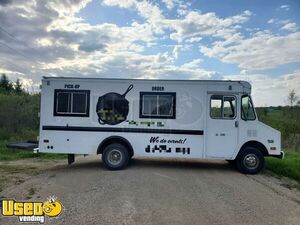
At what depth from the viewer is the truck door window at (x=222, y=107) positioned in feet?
30.1

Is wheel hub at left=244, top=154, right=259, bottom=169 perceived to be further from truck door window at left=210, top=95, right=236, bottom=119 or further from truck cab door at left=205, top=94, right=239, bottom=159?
truck door window at left=210, top=95, right=236, bottom=119

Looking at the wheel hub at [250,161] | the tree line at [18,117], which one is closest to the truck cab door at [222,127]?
the wheel hub at [250,161]

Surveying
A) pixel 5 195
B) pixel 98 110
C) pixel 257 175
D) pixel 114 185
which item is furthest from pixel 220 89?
pixel 5 195

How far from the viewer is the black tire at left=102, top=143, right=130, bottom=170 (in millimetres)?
9125

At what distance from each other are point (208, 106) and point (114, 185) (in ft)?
13.7

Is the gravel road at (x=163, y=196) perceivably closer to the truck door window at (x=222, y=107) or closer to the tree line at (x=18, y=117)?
the truck door window at (x=222, y=107)

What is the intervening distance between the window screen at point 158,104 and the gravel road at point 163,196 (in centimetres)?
189

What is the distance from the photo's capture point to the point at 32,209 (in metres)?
5.58

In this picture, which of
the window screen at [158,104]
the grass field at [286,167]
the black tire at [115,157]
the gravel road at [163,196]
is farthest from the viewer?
the window screen at [158,104]

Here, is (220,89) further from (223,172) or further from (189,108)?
(223,172)

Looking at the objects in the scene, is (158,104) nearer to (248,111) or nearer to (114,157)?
(114,157)

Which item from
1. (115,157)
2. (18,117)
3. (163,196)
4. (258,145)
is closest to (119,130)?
(115,157)

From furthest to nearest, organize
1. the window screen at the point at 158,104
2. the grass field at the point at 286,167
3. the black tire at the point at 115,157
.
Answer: the window screen at the point at 158,104, the black tire at the point at 115,157, the grass field at the point at 286,167

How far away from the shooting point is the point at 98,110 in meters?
9.27
